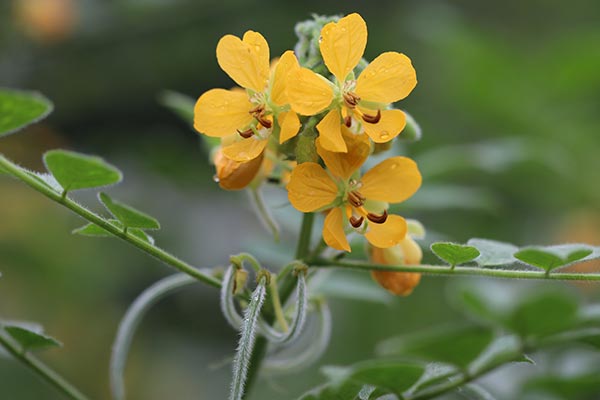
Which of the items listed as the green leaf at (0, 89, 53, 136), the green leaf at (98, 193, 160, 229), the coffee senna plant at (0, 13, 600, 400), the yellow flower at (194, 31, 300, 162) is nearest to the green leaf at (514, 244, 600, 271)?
the coffee senna plant at (0, 13, 600, 400)

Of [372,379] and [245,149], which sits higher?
[245,149]

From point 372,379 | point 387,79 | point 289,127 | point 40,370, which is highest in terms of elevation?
point 387,79

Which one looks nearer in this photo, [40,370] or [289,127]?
[289,127]

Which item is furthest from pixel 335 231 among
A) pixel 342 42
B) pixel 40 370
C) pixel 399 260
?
pixel 40 370

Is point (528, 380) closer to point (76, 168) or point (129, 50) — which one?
point (76, 168)

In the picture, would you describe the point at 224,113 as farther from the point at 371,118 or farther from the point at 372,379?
the point at 372,379

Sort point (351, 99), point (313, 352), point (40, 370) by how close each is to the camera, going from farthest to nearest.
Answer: point (313, 352) < point (40, 370) < point (351, 99)

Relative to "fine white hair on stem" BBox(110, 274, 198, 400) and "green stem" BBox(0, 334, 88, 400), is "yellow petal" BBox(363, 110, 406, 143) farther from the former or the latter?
"green stem" BBox(0, 334, 88, 400)
